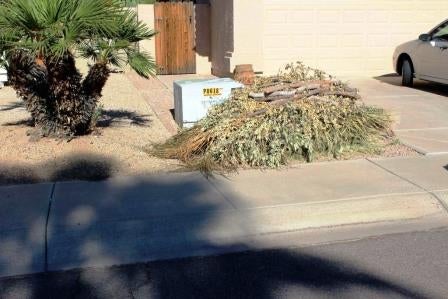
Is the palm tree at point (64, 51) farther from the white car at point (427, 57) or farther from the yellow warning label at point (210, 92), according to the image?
the white car at point (427, 57)

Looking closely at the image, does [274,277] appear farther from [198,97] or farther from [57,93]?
[198,97]

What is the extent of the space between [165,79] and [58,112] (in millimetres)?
8744

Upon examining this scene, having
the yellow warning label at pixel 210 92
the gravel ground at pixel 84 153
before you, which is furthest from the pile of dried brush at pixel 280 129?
the yellow warning label at pixel 210 92

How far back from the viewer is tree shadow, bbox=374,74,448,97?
46.3ft

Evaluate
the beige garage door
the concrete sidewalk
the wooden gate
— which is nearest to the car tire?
the beige garage door

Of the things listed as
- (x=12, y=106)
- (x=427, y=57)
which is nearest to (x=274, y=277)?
(x=12, y=106)

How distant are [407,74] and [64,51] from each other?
9594 millimetres

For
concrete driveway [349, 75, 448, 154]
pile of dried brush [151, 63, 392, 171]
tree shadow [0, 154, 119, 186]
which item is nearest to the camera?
tree shadow [0, 154, 119, 186]

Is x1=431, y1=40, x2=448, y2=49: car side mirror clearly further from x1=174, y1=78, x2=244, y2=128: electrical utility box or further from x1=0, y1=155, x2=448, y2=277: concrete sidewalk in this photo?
x1=0, y1=155, x2=448, y2=277: concrete sidewalk

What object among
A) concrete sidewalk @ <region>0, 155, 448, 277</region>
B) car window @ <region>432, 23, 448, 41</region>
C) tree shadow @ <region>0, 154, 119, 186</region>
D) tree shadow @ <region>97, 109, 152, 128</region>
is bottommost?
concrete sidewalk @ <region>0, 155, 448, 277</region>

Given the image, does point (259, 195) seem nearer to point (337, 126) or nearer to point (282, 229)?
point (282, 229)

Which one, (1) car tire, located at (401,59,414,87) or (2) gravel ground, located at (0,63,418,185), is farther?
(1) car tire, located at (401,59,414,87)

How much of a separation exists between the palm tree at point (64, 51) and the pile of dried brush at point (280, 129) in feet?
3.51

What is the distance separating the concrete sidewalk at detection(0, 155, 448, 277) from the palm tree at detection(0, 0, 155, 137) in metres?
1.65
